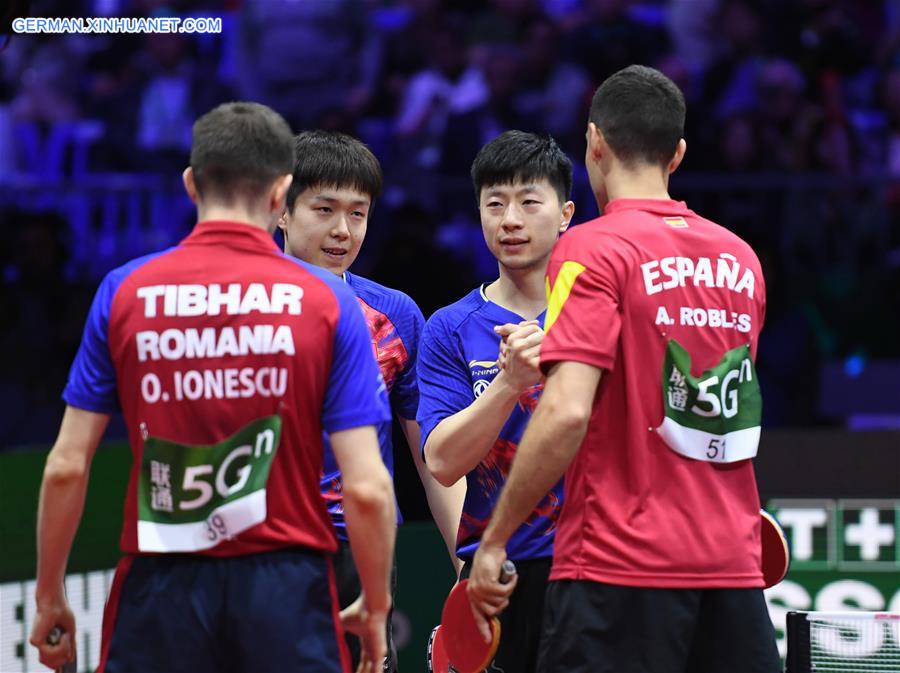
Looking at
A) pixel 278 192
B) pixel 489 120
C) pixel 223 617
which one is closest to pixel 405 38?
pixel 489 120

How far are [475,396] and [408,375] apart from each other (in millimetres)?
392

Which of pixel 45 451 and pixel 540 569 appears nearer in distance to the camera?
pixel 540 569

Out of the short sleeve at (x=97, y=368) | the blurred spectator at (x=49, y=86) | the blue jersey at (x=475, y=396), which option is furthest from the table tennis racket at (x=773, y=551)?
the blurred spectator at (x=49, y=86)

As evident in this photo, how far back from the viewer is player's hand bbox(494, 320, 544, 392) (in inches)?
141

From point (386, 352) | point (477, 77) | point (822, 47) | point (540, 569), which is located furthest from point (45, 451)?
point (822, 47)

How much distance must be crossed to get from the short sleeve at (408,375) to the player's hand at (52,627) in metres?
1.51

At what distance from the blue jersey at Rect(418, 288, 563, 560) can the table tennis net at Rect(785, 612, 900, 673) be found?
75cm

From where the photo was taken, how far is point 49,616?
10.2ft

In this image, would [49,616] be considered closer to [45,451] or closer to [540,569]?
[540,569]

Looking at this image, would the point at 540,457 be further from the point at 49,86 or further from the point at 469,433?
the point at 49,86

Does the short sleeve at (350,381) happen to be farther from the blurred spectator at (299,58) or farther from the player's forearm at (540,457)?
the blurred spectator at (299,58)

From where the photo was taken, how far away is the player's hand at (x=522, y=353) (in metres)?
3.59

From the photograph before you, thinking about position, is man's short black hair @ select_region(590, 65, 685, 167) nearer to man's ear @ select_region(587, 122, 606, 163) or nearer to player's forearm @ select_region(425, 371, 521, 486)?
man's ear @ select_region(587, 122, 606, 163)

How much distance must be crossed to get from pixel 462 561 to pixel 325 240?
107 centimetres
